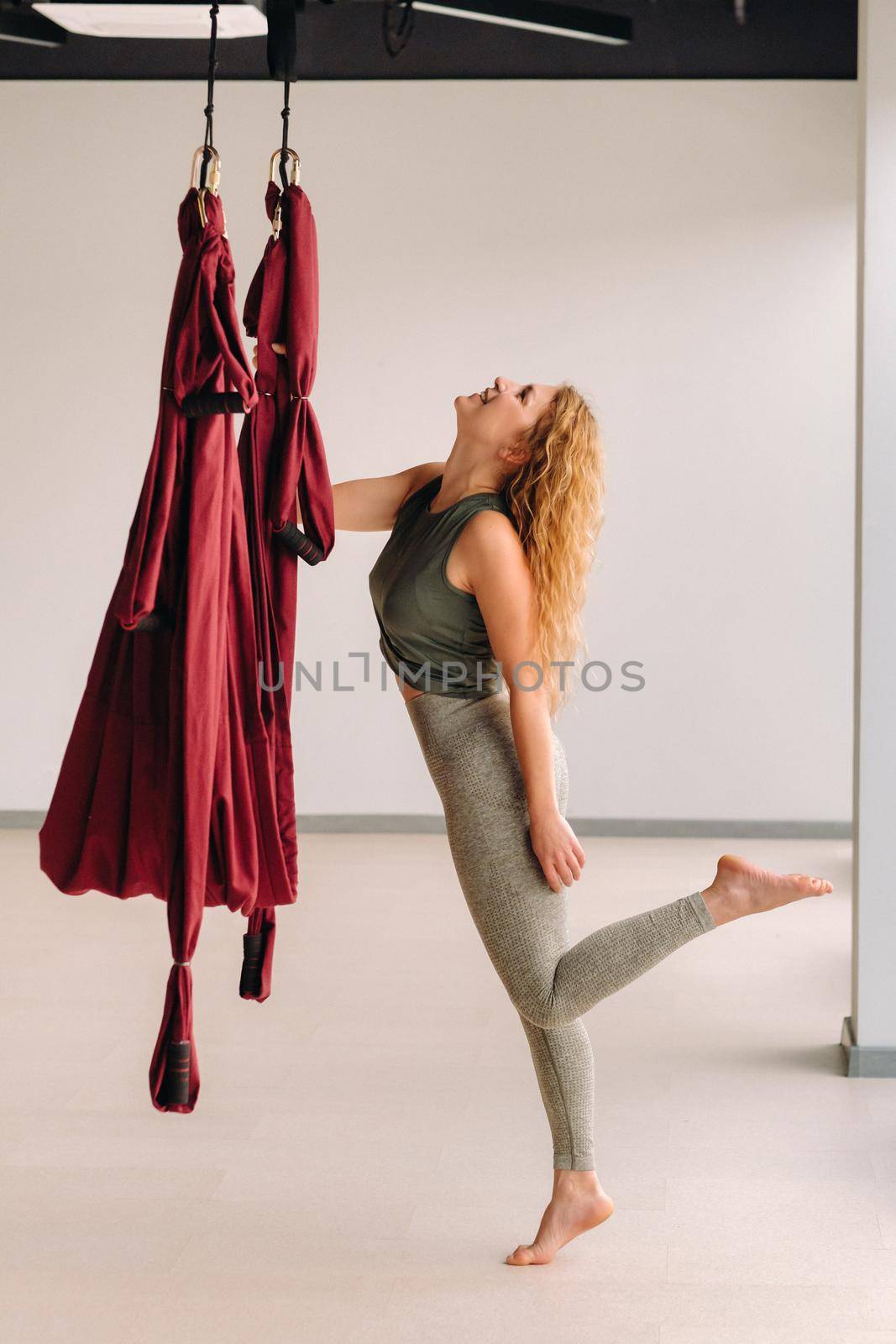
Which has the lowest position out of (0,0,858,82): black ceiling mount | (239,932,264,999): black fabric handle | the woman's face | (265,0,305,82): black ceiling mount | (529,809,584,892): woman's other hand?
(239,932,264,999): black fabric handle

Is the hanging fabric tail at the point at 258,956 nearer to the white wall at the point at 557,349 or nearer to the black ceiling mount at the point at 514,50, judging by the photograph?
the white wall at the point at 557,349

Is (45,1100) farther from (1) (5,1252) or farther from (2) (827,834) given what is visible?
(2) (827,834)

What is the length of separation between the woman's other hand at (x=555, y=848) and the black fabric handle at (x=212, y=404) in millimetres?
823

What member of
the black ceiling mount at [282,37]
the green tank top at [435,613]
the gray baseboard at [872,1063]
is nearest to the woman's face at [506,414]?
the green tank top at [435,613]

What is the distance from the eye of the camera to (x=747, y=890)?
2.18 metres

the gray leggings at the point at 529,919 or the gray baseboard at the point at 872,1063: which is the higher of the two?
the gray leggings at the point at 529,919

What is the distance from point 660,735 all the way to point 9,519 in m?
3.08

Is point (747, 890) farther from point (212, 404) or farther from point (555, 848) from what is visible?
point (212, 404)

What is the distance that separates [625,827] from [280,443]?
411 cm

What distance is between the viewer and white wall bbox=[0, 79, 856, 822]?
5797 millimetres

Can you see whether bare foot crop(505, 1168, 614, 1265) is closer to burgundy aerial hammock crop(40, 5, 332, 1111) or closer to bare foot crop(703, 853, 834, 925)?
bare foot crop(703, 853, 834, 925)

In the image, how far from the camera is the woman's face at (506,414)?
2.32 meters

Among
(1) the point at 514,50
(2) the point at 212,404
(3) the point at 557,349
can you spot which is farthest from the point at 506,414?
(1) the point at 514,50

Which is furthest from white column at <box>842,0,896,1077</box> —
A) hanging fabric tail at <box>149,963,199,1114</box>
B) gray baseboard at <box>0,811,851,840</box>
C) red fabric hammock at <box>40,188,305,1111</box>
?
gray baseboard at <box>0,811,851,840</box>
